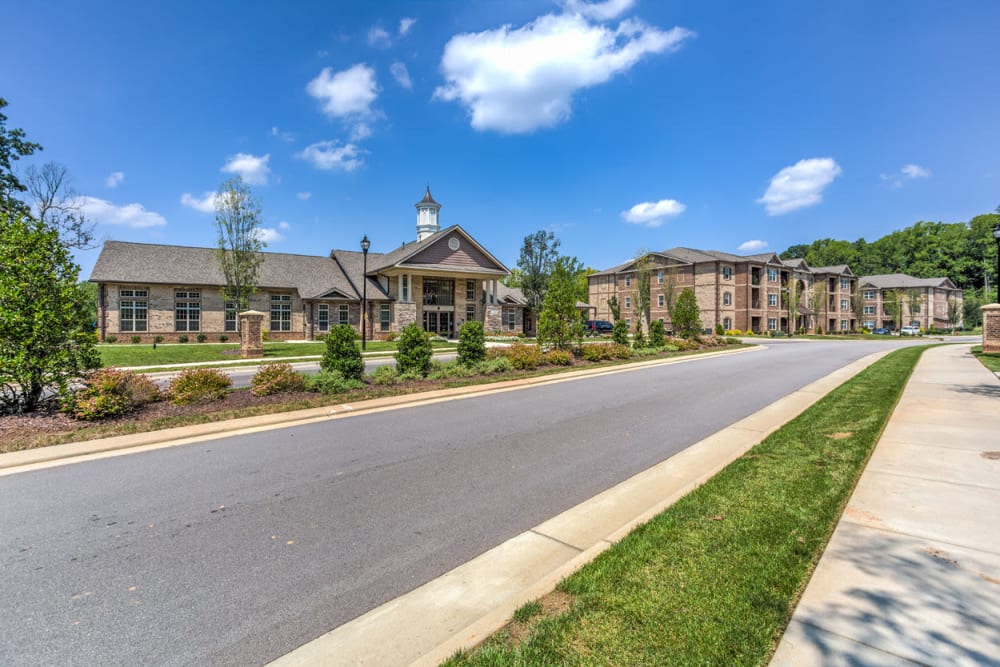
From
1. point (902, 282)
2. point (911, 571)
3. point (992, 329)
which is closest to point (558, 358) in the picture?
point (911, 571)

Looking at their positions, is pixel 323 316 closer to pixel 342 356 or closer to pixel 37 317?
pixel 342 356

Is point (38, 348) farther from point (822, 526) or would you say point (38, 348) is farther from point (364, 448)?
point (822, 526)

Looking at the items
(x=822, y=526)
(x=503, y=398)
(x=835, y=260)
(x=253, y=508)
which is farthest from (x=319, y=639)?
(x=835, y=260)

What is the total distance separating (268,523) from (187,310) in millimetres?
34399

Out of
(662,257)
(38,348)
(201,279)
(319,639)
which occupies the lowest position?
(319,639)

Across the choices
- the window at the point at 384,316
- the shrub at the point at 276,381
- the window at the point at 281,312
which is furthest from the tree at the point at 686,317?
the window at the point at 281,312

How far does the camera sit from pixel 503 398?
455 inches

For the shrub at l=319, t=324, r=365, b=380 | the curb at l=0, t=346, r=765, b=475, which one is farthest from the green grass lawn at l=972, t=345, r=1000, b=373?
the shrub at l=319, t=324, r=365, b=380

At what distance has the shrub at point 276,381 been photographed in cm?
1075

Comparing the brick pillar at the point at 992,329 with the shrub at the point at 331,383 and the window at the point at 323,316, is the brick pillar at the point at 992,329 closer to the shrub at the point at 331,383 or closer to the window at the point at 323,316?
the shrub at the point at 331,383

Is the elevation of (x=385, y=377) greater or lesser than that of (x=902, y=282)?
lesser

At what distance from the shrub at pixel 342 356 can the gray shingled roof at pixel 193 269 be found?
23782 millimetres

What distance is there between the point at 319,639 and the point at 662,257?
206 ft

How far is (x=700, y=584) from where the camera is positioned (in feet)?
10.4
